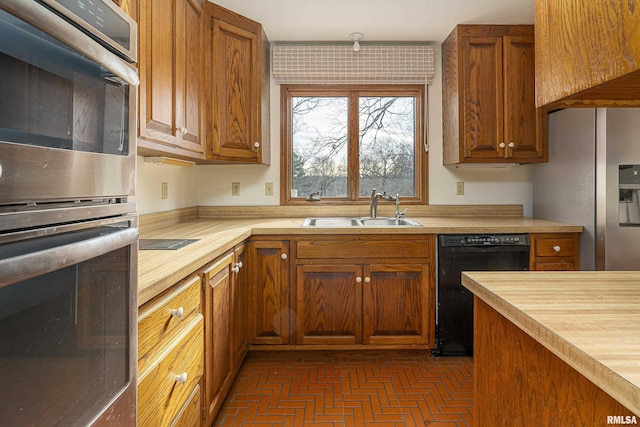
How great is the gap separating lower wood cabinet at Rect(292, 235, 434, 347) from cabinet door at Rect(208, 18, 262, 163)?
77 centimetres

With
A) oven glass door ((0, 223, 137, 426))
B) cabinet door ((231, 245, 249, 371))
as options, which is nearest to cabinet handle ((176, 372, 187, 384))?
oven glass door ((0, 223, 137, 426))

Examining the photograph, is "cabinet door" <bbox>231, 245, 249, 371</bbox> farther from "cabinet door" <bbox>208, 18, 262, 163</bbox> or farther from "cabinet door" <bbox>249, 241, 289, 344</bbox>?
"cabinet door" <bbox>208, 18, 262, 163</bbox>

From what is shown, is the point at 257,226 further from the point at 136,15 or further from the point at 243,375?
the point at 136,15

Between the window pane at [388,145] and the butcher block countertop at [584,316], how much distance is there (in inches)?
79.1

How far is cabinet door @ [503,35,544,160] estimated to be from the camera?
269 cm

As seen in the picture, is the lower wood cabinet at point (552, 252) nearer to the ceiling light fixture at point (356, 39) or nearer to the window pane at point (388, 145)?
the window pane at point (388, 145)

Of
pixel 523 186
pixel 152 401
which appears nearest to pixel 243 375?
pixel 152 401

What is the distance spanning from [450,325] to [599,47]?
217cm

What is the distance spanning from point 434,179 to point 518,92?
837 mm

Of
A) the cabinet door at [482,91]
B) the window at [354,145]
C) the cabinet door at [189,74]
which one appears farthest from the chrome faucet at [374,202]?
the cabinet door at [189,74]

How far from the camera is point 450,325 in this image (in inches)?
97.5

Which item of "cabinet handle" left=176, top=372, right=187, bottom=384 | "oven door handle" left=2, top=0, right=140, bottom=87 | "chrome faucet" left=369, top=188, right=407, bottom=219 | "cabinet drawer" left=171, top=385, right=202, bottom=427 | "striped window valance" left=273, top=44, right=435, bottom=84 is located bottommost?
"cabinet drawer" left=171, top=385, right=202, bottom=427

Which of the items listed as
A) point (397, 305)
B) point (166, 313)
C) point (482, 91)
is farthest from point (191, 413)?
point (482, 91)

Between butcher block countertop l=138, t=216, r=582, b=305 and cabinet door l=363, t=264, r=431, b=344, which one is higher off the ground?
butcher block countertop l=138, t=216, r=582, b=305
